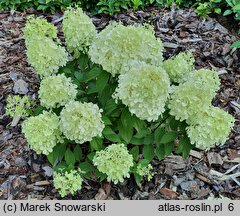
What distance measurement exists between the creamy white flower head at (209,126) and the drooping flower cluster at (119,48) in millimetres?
481

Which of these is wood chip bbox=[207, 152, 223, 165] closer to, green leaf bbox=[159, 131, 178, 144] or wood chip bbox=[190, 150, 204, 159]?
wood chip bbox=[190, 150, 204, 159]

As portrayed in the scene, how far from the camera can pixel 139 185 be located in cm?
332

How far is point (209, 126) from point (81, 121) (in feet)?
2.46

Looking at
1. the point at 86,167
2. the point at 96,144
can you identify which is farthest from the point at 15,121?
the point at 96,144

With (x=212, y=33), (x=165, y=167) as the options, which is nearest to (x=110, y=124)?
(x=165, y=167)

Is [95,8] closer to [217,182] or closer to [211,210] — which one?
[217,182]

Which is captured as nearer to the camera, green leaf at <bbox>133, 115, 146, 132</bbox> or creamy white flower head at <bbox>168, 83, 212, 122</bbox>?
creamy white flower head at <bbox>168, 83, 212, 122</bbox>

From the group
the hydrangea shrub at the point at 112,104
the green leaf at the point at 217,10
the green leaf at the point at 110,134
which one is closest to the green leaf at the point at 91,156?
the hydrangea shrub at the point at 112,104

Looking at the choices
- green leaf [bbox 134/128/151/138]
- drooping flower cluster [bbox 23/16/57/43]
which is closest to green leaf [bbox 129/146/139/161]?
green leaf [bbox 134/128/151/138]

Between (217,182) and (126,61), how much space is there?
123cm

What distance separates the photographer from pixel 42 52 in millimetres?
2973

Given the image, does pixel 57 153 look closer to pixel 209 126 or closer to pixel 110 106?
pixel 110 106

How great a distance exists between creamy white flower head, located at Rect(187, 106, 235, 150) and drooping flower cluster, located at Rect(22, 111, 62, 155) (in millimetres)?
821

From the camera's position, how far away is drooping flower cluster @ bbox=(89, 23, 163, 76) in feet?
9.02
